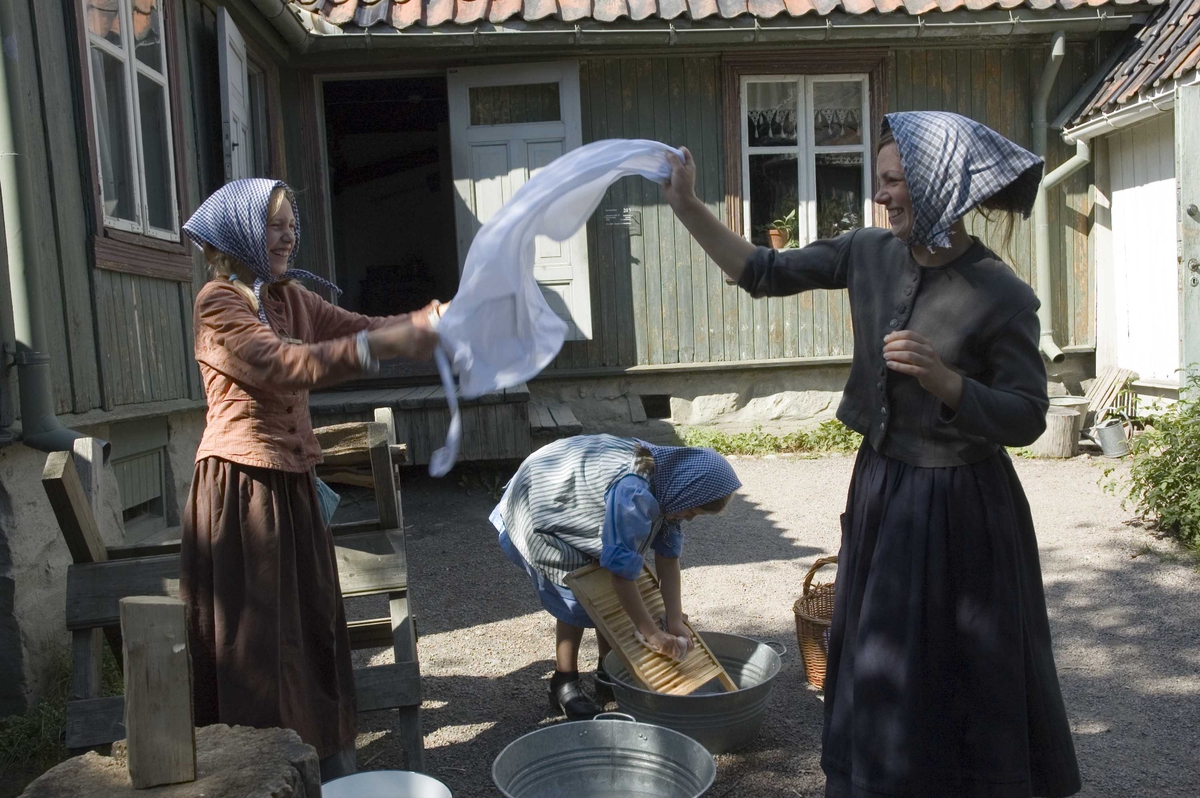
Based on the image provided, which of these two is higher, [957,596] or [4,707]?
[957,596]

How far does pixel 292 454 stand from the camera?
2664mm

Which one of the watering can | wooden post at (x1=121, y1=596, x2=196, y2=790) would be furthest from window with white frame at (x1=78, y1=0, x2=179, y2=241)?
the watering can

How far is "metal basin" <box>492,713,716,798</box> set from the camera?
2.76m

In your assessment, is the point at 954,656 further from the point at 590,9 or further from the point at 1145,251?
the point at 1145,251

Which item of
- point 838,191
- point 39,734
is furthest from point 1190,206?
point 39,734

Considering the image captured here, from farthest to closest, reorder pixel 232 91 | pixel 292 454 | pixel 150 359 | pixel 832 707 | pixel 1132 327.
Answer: pixel 1132 327 < pixel 232 91 < pixel 150 359 < pixel 292 454 < pixel 832 707

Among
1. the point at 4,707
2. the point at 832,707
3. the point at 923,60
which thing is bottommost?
the point at 4,707

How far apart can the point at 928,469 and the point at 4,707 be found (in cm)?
326

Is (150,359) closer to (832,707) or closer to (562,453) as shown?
(562,453)

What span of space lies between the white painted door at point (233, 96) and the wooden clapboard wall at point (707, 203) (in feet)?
9.47

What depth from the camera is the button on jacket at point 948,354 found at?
7.10 feet

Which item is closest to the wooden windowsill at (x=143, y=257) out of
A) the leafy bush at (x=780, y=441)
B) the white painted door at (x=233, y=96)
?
the white painted door at (x=233, y=96)

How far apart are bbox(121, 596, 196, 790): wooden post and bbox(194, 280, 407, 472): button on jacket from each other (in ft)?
2.18

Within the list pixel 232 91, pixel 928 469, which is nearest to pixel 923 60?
pixel 232 91
